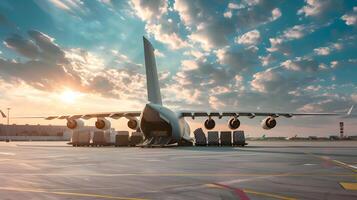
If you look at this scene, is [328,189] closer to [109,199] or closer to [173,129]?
[109,199]

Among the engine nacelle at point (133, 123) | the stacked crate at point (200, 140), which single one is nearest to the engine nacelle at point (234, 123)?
the stacked crate at point (200, 140)

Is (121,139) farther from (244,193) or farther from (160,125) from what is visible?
(244,193)

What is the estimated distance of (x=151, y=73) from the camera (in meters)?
44.2

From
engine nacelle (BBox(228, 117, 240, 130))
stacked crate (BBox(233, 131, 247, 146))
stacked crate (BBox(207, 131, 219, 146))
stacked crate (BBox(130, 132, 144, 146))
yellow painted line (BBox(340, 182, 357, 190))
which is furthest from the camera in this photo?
stacked crate (BBox(130, 132, 144, 146))

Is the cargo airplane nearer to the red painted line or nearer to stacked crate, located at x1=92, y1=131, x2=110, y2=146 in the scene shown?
stacked crate, located at x1=92, y1=131, x2=110, y2=146

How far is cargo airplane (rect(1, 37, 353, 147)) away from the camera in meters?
44.0

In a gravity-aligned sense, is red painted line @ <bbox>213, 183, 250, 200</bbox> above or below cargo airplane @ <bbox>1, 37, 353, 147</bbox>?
below

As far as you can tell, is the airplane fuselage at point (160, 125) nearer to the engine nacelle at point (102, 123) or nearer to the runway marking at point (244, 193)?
the engine nacelle at point (102, 123)

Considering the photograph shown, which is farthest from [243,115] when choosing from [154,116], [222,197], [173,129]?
[222,197]

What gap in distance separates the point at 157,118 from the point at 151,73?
17.5 ft

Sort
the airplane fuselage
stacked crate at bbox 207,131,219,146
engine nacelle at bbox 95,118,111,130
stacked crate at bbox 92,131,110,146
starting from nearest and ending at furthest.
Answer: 1. the airplane fuselage
2. engine nacelle at bbox 95,118,111,130
3. stacked crate at bbox 207,131,219,146
4. stacked crate at bbox 92,131,110,146

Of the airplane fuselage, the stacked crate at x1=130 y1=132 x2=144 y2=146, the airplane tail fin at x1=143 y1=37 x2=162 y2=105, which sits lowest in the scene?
the stacked crate at x1=130 y1=132 x2=144 y2=146

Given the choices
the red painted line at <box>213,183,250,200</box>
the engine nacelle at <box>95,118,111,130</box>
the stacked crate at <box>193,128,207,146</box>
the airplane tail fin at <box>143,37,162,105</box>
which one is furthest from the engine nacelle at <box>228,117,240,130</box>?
the red painted line at <box>213,183,250,200</box>

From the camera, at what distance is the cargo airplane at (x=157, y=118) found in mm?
44000
